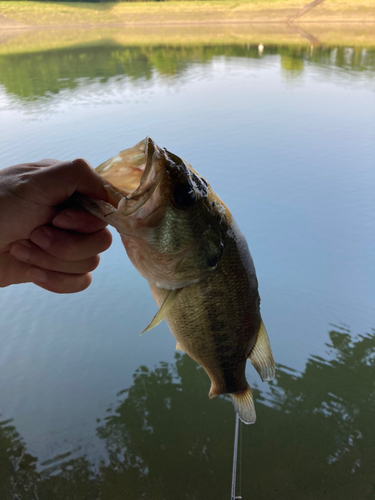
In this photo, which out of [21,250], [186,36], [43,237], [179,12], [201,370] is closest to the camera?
[43,237]

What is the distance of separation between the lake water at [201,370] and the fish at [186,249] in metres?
2.32

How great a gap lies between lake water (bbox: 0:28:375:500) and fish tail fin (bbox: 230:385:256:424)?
1.90 meters

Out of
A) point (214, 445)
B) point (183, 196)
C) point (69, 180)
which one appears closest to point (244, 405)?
point (183, 196)

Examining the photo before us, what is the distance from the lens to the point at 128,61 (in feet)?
77.1

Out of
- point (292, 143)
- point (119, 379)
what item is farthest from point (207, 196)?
point (292, 143)

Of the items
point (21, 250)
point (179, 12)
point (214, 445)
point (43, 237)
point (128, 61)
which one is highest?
point (179, 12)

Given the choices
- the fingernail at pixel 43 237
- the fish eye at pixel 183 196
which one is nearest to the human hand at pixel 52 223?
the fingernail at pixel 43 237

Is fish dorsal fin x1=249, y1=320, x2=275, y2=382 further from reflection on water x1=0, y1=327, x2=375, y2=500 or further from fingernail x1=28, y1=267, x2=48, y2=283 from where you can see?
reflection on water x1=0, y1=327, x2=375, y2=500

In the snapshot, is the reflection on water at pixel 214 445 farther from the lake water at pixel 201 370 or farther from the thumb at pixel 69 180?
the thumb at pixel 69 180

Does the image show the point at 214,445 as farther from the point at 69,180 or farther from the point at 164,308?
the point at 69,180

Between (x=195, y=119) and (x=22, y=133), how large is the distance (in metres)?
5.00

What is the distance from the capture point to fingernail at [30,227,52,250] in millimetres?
1602

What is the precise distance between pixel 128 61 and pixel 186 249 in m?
25.0

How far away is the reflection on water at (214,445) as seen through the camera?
11.1 ft
